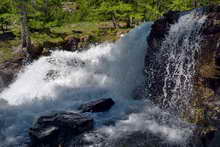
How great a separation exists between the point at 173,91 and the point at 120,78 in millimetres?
6729

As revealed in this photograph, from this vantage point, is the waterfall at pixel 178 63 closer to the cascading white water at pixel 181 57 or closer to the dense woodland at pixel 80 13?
the cascading white water at pixel 181 57

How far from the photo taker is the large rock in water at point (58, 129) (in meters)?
12.3

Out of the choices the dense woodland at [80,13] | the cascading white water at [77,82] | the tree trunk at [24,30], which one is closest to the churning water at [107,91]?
the cascading white water at [77,82]

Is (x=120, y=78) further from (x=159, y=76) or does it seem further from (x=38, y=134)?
(x=38, y=134)

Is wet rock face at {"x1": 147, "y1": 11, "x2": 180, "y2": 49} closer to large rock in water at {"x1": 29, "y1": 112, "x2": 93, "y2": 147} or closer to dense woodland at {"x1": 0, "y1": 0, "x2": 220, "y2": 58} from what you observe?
large rock in water at {"x1": 29, "y1": 112, "x2": 93, "y2": 147}

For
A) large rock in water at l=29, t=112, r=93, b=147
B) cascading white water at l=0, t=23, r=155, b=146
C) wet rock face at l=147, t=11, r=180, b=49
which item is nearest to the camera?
large rock in water at l=29, t=112, r=93, b=147

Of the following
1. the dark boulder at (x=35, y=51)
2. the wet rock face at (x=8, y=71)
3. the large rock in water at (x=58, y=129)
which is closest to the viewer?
the large rock in water at (x=58, y=129)

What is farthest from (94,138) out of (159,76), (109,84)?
(109,84)

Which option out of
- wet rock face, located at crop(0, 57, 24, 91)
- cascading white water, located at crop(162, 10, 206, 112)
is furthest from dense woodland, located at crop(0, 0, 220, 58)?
cascading white water, located at crop(162, 10, 206, 112)

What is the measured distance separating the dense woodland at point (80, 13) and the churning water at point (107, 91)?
3859 millimetres

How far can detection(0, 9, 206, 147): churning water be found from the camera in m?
12.8

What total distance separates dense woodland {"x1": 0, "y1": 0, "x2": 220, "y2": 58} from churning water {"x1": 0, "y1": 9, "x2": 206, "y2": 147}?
3.86 metres

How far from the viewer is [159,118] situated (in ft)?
46.8

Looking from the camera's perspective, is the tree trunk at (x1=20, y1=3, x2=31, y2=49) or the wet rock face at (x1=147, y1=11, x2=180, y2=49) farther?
the tree trunk at (x1=20, y1=3, x2=31, y2=49)
